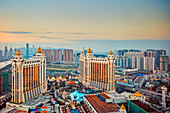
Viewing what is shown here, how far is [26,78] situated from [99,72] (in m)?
4.31

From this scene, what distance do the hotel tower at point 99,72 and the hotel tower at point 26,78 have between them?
3.07 meters

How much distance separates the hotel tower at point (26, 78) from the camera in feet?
22.5

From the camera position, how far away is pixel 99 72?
958 cm

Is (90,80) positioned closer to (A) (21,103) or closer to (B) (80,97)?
(B) (80,97)

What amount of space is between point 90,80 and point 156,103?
160 inches

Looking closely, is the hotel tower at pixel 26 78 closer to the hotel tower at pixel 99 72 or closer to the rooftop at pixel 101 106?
the rooftop at pixel 101 106

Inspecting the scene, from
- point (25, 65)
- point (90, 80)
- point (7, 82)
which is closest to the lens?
point (25, 65)

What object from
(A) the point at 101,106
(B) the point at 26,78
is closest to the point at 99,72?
(A) the point at 101,106

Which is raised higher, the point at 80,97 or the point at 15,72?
the point at 15,72

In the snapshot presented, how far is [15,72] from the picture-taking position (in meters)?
6.88

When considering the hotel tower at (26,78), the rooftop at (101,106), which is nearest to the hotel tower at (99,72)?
the rooftop at (101,106)

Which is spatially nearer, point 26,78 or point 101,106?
point 101,106

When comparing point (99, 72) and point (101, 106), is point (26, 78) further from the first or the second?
point (99, 72)

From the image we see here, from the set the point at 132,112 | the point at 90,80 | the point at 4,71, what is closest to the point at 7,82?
the point at 4,71
